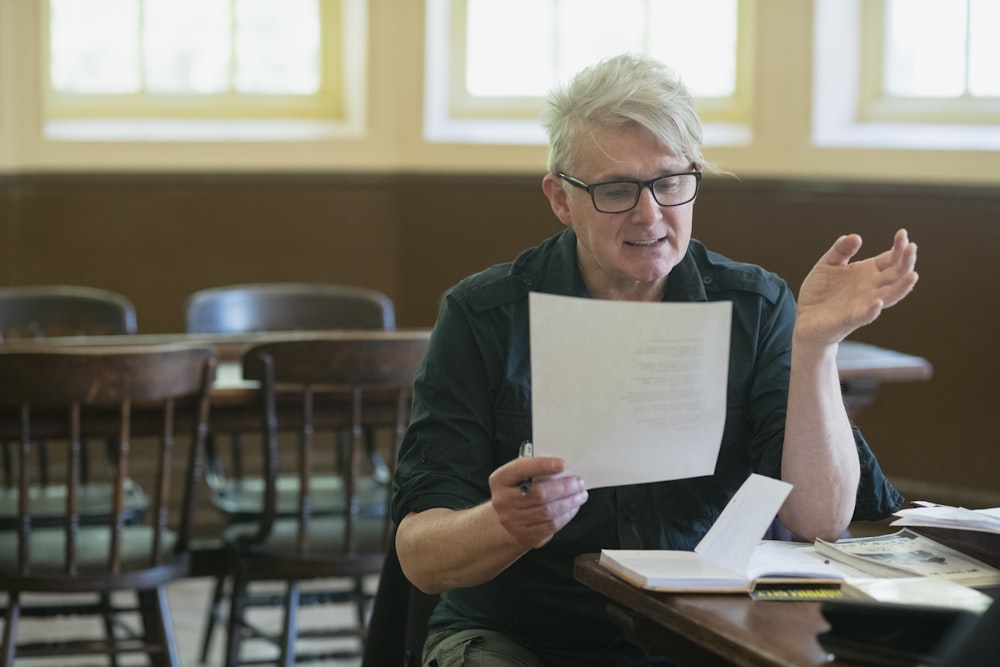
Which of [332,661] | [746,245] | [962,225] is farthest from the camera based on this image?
[746,245]

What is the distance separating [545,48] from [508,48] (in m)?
0.15

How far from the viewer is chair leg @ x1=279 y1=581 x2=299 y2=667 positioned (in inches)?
121

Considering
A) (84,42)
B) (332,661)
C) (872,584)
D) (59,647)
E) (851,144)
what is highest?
(84,42)

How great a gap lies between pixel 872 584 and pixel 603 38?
3883 mm

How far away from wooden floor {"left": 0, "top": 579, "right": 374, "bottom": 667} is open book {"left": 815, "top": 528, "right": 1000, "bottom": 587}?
222 centimetres

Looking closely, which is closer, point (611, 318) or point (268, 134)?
point (611, 318)

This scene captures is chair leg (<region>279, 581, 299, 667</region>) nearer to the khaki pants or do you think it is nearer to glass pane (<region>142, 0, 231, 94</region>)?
the khaki pants

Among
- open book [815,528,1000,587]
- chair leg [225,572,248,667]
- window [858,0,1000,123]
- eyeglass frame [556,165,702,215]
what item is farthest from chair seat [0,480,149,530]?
window [858,0,1000,123]

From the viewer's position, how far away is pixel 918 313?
439 centimetres

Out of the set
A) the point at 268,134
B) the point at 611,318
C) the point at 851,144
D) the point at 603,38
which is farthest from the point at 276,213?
the point at 611,318

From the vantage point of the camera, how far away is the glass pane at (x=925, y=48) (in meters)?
4.45

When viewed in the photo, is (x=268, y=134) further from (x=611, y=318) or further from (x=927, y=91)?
(x=611, y=318)

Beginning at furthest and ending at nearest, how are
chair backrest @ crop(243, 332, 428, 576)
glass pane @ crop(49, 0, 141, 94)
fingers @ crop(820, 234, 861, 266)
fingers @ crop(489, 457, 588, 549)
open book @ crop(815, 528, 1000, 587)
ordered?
1. glass pane @ crop(49, 0, 141, 94)
2. chair backrest @ crop(243, 332, 428, 576)
3. fingers @ crop(820, 234, 861, 266)
4. open book @ crop(815, 528, 1000, 587)
5. fingers @ crop(489, 457, 588, 549)

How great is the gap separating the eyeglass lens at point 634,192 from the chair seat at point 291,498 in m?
→ 1.64
